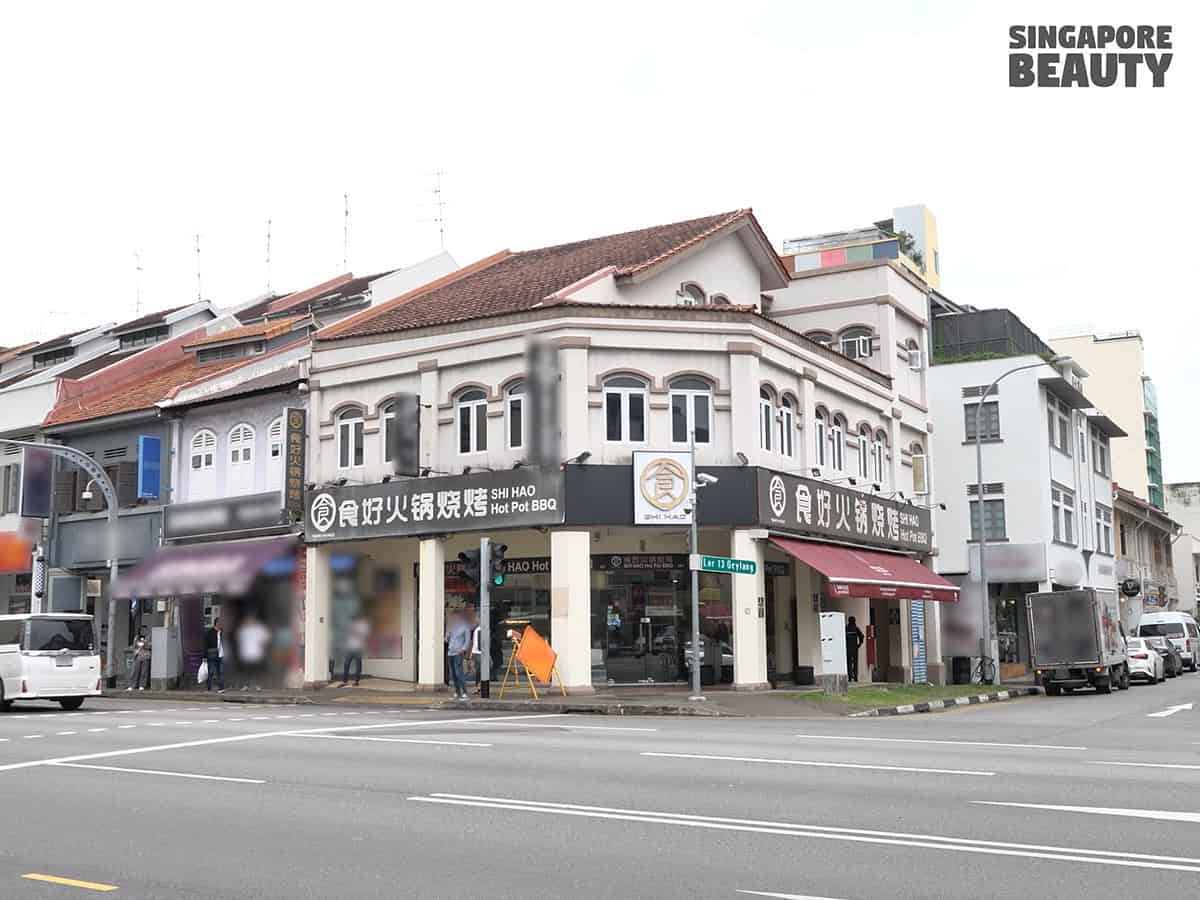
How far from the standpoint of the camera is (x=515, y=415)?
1126 inches

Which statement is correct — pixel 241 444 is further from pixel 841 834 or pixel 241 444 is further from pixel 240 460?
pixel 841 834

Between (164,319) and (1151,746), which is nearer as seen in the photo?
(1151,746)

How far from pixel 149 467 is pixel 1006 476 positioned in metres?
29.9

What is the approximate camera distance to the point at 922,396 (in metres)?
39.4

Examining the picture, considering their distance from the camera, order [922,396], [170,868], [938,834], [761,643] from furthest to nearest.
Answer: [922,396] < [761,643] < [938,834] < [170,868]

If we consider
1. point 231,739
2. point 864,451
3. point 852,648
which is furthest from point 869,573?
point 231,739

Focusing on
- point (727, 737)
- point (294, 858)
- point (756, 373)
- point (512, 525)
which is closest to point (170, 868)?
point (294, 858)

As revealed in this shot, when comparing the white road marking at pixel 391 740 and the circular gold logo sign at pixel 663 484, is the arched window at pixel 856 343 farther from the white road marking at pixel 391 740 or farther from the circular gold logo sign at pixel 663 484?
the white road marking at pixel 391 740

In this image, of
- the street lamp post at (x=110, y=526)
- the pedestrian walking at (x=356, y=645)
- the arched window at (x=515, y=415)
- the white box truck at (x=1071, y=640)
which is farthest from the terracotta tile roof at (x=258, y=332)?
the white box truck at (x=1071, y=640)

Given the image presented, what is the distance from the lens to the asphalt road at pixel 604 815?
7.63 meters

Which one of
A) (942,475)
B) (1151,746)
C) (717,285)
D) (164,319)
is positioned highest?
(164,319)

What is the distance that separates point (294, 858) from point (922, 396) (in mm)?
33601

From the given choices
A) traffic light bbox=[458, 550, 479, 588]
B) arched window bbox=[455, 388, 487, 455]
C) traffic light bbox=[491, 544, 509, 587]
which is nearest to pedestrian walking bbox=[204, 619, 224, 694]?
arched window bbox=[455, 388, 487, 455]

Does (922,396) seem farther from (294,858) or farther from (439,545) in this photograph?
(294,858)
